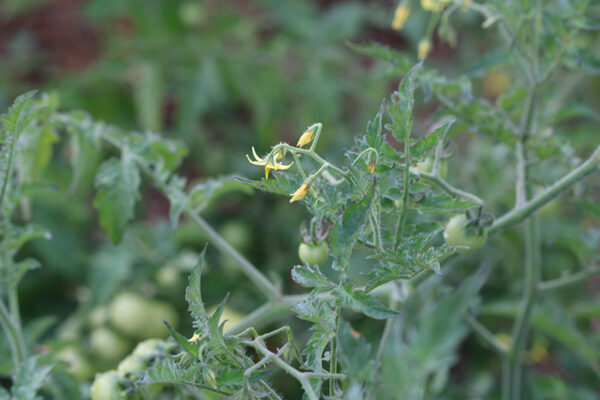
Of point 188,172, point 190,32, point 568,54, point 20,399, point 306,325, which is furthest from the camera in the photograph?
point 188,172

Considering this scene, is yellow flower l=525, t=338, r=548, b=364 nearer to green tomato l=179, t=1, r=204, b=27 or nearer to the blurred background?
the blurred background

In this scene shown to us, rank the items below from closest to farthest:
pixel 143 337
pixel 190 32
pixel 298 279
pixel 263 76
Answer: pixel 298 279 → pixel 143 337 → pixel 263 76 → pixel 190 32

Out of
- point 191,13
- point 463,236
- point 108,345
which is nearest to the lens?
point 463,236

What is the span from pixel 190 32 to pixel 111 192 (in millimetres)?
1517

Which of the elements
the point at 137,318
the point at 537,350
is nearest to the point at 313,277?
the point at 137,318

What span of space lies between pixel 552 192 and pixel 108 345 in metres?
1.03

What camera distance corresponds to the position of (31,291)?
1703 mm

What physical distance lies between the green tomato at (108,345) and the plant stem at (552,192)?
937 mm

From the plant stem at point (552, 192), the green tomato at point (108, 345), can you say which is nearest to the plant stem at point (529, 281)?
the plant stem at point (552, 192)

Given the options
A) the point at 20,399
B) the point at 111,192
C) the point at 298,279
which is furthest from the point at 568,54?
the point at 20,399

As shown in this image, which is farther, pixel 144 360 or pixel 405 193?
pixel 144 360

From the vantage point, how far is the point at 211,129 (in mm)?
2322

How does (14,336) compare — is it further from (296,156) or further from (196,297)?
(296,156)

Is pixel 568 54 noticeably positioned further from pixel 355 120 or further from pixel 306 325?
pixel 355 120
